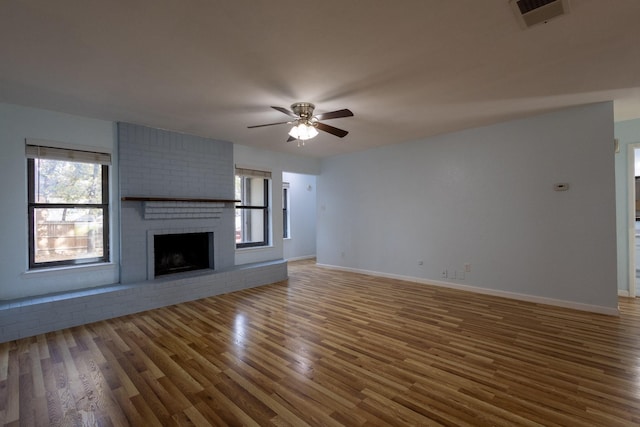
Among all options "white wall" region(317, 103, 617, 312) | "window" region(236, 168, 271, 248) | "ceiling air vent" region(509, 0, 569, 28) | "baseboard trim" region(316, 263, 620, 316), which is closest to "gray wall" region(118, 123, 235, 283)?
"window" region(236, 168, 271, 248)

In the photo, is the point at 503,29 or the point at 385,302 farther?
the point at 385,302

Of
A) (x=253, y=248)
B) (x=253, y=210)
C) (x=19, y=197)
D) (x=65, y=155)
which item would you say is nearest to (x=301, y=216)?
(x=253, y=210)

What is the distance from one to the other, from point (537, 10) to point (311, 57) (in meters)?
1.55

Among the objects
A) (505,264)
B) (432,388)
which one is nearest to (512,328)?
(505,264)

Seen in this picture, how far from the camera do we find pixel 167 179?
15.2 feet

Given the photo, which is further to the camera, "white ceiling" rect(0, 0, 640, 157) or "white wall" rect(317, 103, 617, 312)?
"white wall" rect(317, 103, 617, 312)

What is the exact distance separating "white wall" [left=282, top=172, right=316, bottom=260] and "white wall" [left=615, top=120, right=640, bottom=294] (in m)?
6.10

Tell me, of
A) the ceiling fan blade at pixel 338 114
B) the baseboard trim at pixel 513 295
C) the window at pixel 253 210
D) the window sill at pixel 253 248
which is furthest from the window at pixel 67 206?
the baseboard trim at pixel 513 295

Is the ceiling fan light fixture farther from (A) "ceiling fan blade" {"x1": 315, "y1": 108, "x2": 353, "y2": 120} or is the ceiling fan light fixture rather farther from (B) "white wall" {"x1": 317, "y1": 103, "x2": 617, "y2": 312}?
(B) "white wall" {"x1": 317, "y1": 103, "x2": 617, "y2": 312}

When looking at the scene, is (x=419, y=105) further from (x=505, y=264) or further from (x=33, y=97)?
(x=33, y=97)

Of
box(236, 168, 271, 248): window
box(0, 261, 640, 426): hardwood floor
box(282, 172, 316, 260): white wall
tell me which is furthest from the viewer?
box(282, 172, 316, 260): white wall

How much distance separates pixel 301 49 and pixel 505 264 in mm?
4165

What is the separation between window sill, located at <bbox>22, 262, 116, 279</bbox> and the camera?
139 inches

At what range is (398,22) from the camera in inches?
77.7
